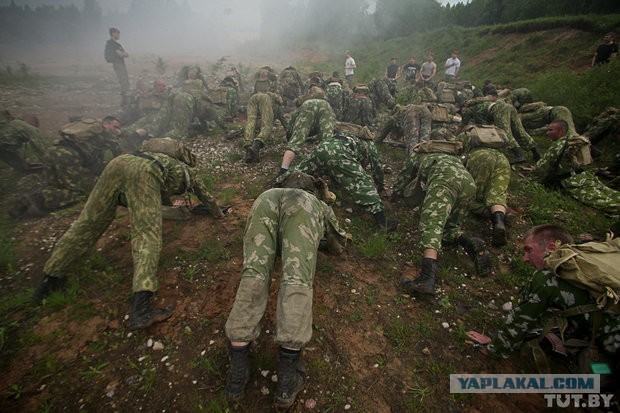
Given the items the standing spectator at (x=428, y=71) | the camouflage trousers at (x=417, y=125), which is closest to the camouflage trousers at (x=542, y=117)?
the camouflage trousers at (x=417, y=125)

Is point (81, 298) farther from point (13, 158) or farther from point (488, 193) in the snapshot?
point (488, 193)

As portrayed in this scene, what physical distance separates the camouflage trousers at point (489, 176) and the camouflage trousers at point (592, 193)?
1993 millimetres

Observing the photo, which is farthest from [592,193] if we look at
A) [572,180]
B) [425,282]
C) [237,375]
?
[237,375]

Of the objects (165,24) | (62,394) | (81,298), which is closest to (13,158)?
(81,298)

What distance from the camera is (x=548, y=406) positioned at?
2.35 m

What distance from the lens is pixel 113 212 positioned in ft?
11.3

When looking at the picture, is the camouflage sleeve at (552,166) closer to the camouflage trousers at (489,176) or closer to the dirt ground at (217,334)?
the camouflage trousers at (489,176)

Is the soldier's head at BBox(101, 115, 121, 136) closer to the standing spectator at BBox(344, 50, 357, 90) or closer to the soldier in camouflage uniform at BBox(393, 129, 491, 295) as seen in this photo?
the soldier in camouflage uniform at BBox(393, 129, 491, 295)

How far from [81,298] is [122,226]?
4.85 ft

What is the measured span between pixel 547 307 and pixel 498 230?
6.29 ft

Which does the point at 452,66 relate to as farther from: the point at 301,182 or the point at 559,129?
the point at 301,182

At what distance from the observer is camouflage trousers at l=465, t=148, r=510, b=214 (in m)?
4.30

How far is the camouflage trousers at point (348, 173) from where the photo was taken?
4438 millimetres

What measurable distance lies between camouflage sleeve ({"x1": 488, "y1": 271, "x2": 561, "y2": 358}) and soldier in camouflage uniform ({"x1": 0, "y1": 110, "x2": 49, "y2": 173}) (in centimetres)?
833
